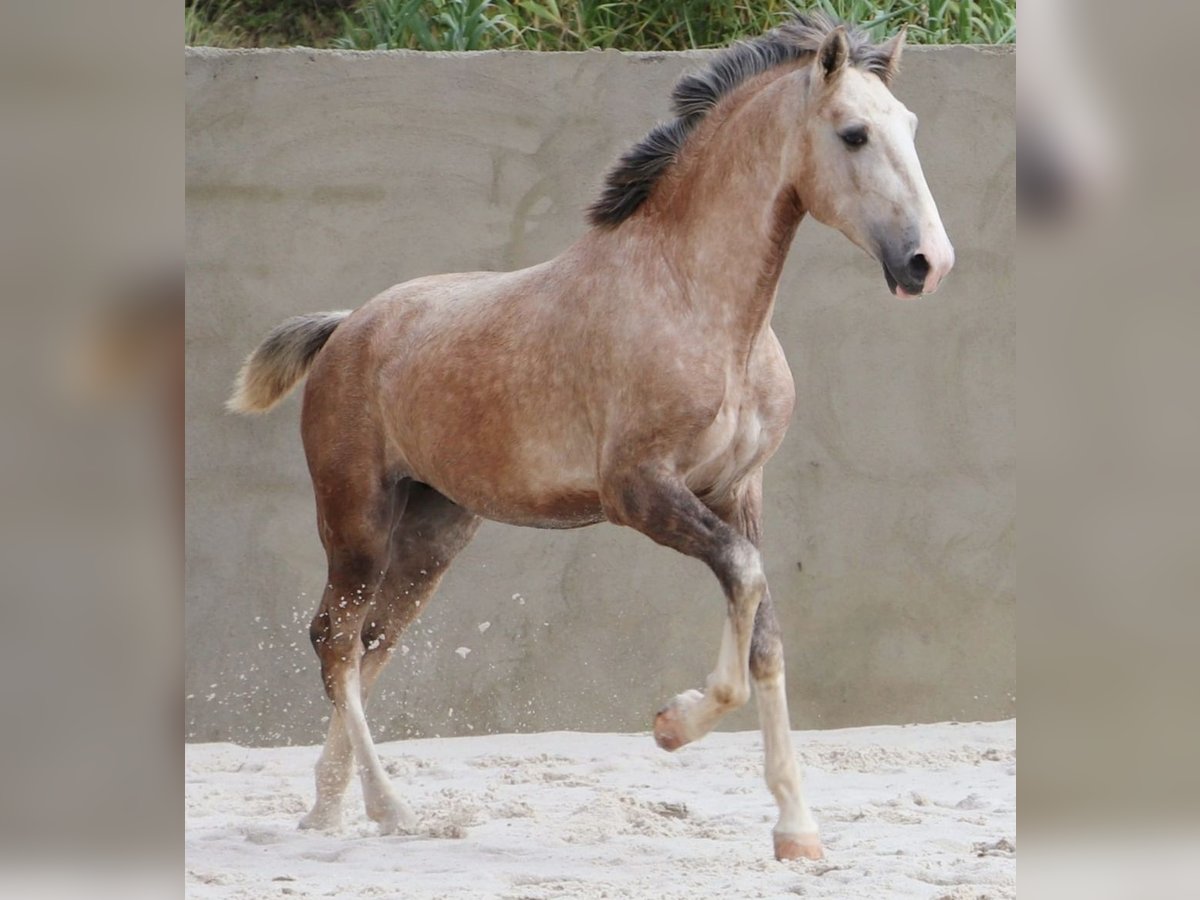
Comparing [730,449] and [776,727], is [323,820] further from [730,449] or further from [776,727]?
[730,449]

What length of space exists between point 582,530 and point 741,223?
5.10 ft

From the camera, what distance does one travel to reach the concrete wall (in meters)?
4.63

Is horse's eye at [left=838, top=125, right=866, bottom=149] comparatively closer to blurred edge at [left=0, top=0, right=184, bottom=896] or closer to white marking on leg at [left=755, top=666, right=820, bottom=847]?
white marking on leg at [left=755, top=666, right=820, bottom=847]

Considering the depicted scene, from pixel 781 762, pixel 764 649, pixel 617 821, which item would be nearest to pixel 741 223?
pixel 764 649

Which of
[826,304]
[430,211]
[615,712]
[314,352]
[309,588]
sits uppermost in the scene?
[430,211]

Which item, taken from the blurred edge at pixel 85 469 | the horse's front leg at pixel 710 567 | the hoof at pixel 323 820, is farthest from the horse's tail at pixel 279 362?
the blurred edge at pixel 85 469

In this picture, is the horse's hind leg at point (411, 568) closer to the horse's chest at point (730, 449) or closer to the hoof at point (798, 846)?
the horse's chest at point (730, 449)

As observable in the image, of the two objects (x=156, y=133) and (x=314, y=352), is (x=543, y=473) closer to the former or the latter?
(x=314, y=352)

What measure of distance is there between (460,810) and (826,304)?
1.90 meters

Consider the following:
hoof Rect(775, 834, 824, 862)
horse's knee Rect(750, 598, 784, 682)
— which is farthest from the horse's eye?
hoof Rect(775, 834, 824, 862)

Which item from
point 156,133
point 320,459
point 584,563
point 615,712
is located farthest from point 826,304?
point 156,133

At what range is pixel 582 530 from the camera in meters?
4.66

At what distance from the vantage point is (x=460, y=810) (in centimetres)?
412

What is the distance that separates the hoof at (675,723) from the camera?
10.2ft
